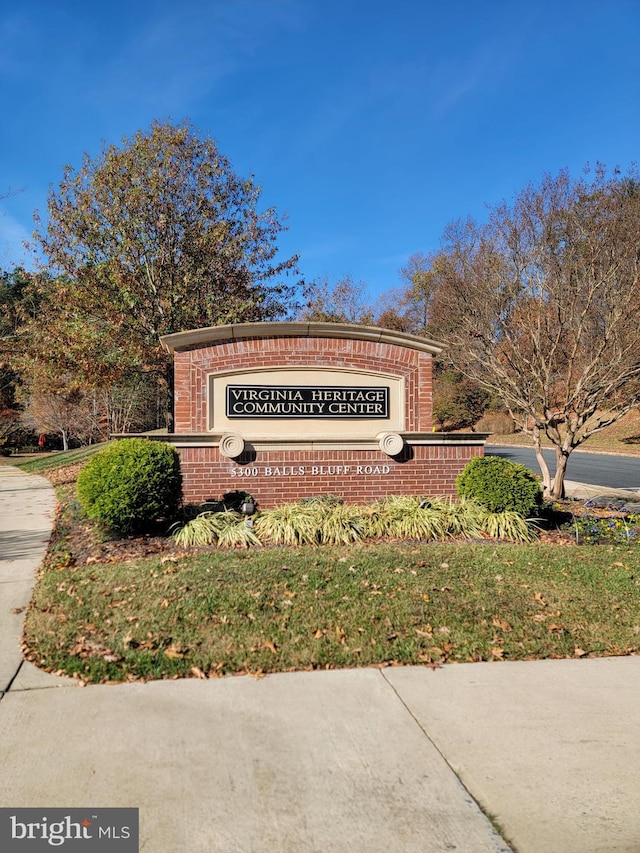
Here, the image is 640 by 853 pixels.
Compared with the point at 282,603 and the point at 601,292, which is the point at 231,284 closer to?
the point at 601,292

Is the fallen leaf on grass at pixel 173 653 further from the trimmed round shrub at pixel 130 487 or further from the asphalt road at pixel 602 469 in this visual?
the asphalt road at pixel 602 469

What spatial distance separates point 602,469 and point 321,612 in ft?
59.6

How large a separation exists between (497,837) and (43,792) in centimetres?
202

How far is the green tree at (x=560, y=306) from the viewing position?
10062 millimetres

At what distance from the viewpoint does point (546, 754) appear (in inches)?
115

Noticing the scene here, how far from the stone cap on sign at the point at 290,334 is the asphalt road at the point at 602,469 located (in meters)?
8.92

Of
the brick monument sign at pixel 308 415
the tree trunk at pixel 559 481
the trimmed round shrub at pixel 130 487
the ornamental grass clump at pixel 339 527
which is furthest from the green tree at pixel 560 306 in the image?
the trimmed round shrub at pixel 130 487

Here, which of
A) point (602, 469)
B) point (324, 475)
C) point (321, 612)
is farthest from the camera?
point (602, 469)

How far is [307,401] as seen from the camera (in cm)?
923

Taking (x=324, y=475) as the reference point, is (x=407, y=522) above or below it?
below

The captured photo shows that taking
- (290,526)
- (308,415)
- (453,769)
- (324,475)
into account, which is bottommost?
(453,769)

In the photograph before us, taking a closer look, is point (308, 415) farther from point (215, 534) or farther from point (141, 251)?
point (141, 251)

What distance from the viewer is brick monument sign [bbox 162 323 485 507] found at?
8.87 meters

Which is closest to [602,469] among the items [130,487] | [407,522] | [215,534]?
[407,522]
